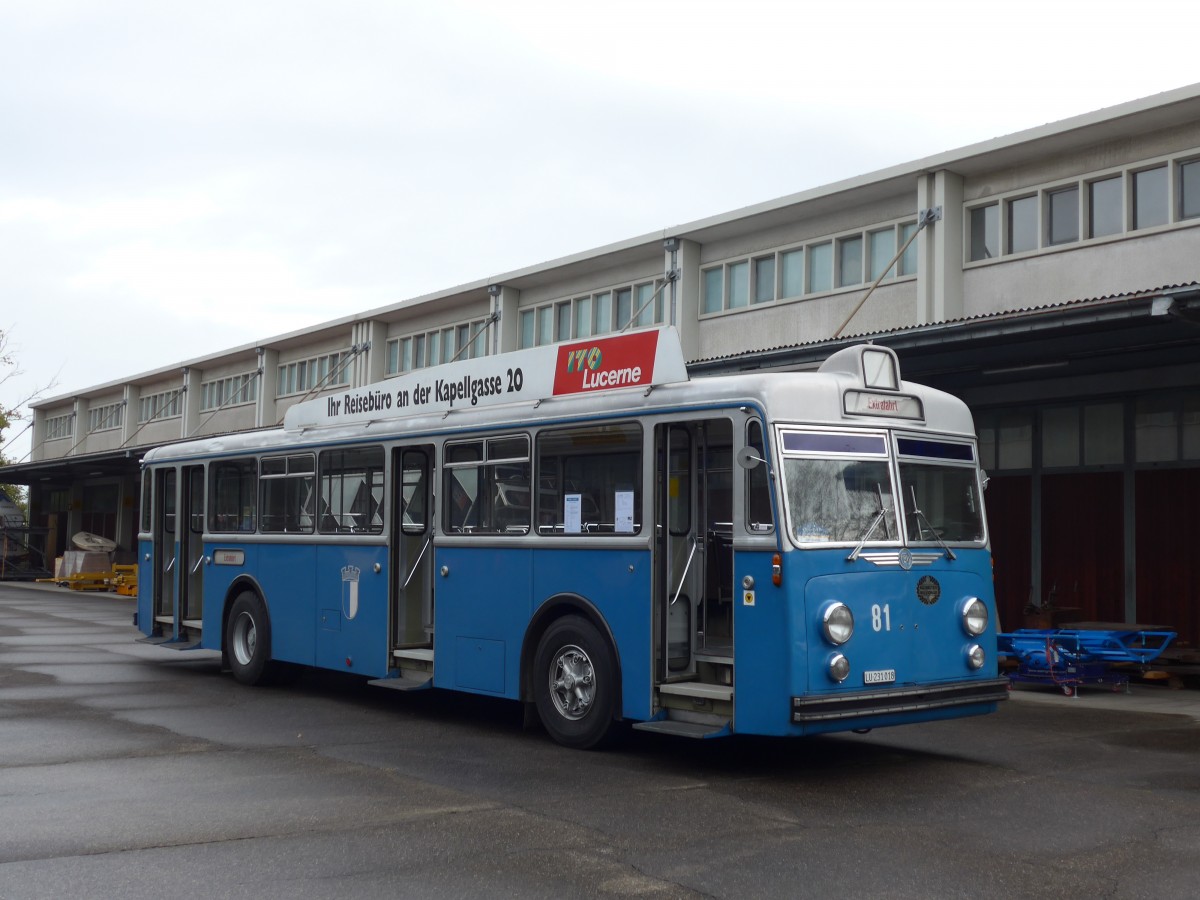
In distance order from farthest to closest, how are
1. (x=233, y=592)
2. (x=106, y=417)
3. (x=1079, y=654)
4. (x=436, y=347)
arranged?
(x=106, y=417) < (x=436, y=347) < (x=233, y=592) < (x=1079, y=654)

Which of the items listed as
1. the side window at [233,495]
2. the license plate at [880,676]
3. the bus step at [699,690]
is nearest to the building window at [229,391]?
the side window at [233,495]

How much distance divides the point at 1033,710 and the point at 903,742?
10.4ft

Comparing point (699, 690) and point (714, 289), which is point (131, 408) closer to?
point (714, 289)

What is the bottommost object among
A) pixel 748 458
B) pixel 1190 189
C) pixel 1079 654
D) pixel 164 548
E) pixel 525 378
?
pixel 1079 654

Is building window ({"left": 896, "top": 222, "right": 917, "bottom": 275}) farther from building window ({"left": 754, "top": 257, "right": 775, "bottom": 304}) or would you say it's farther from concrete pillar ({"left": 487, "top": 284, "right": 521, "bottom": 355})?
concrete pillar ({"left": 487, "top": 284, "right": 521, "bottom": 355})

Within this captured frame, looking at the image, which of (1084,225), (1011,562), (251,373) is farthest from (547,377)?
(251,373)

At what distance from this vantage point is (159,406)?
55.3m

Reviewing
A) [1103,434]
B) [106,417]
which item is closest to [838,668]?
[1103,434]

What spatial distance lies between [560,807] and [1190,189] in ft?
53.2

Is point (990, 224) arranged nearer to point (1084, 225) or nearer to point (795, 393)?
point (1084, 225)

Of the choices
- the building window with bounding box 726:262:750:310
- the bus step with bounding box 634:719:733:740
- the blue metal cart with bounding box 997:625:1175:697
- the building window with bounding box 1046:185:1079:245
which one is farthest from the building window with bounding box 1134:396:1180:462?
the building window with bounding box 726:262:750:310

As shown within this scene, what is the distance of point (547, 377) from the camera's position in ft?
35.8

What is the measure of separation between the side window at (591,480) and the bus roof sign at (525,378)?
1.40 feet

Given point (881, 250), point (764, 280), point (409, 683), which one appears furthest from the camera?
point (764, 280)
